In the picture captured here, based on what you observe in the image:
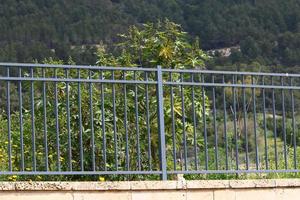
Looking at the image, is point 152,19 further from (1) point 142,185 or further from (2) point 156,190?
(1) point 142,185

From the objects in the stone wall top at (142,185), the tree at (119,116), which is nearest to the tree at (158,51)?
the tree at (119,116)

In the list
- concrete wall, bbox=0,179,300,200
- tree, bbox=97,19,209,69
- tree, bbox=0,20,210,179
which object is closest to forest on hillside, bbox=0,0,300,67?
tree, bbox=97,19,209,69

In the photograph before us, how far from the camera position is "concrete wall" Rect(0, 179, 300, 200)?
8422 millimetres

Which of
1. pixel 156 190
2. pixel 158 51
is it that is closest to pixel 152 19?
pixel 158 51

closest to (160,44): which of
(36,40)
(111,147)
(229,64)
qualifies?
(111,147)

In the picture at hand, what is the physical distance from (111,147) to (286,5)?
59372 mm

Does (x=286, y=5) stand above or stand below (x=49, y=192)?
above

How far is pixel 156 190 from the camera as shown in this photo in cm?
916

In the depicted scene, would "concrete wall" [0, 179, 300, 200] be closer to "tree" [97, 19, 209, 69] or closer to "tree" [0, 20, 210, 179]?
"tree" [0, 20, 210, 179]

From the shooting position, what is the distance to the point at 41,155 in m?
11.3

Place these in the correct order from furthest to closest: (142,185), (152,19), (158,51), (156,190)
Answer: (152,19) < (158,51) < (156,190) < (142,185)

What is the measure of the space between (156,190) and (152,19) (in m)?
59.9

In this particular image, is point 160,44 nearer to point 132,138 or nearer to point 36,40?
point 132,138

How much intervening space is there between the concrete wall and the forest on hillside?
46.3 metres
